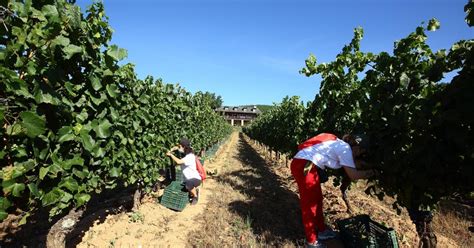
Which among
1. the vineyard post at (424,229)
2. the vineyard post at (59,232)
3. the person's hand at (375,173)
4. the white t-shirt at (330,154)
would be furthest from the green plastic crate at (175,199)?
the vineyard post at (424,229)

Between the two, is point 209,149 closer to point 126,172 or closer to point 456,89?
point 126,172

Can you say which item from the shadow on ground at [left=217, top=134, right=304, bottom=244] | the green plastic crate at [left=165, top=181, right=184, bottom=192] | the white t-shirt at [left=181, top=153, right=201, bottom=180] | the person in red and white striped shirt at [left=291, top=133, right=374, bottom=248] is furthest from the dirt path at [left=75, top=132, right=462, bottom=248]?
the white t-shirt at [left=181, top=153, right=201, bottom=180]

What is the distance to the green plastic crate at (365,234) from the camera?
3.53m

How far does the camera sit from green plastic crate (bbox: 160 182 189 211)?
7.66 metres

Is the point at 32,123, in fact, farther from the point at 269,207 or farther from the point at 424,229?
the point at 269,207

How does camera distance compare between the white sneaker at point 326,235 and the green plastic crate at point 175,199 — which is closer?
the white sneaker at point 326,235

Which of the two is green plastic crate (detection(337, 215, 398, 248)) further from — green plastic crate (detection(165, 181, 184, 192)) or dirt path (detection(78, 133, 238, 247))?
green plastic crate (detection(165, 181, 184, 192))

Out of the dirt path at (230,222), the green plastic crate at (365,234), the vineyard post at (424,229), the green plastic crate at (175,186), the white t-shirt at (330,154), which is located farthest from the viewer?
the green plastic crate at (175,186)

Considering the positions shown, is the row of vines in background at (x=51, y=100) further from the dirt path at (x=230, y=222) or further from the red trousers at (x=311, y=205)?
the red trousers at (x=311, y=205)

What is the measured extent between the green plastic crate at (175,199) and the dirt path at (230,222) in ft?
0.56

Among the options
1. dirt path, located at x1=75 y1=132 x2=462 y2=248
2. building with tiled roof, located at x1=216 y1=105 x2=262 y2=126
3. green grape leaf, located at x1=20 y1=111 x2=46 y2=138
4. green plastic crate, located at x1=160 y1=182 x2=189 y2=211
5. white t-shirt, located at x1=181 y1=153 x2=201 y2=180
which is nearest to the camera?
green grape leaf, located at x1=20 y1=111 x2=46 y2=138

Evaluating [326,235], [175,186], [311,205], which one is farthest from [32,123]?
[175,186]

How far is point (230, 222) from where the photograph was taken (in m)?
6.62


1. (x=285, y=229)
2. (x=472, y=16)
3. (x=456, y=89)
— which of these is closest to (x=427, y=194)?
(x=456, y=89)
